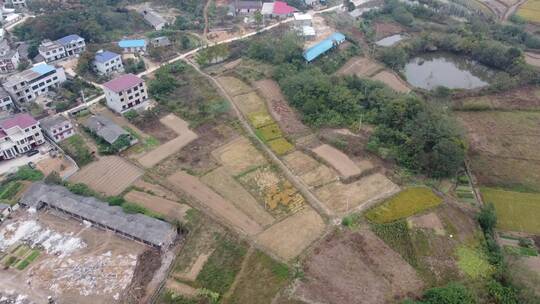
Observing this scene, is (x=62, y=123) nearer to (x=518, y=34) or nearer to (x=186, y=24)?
(x=186, y=24)

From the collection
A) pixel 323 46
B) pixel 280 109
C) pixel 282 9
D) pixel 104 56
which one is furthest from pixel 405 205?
pixel 282 9

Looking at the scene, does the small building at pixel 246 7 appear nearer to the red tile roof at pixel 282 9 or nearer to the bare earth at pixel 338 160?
the red tile roof at pixel 282 9

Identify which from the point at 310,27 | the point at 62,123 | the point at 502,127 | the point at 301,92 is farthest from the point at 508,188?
the point at 62,123

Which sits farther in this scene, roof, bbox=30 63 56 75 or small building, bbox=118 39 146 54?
small building, bbox=118 39 146 54

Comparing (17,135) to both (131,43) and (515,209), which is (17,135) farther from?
(515,209)

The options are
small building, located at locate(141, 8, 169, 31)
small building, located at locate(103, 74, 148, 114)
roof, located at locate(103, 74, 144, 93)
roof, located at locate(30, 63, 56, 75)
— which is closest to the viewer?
roof, located at locate(103, 74, 144, 93)

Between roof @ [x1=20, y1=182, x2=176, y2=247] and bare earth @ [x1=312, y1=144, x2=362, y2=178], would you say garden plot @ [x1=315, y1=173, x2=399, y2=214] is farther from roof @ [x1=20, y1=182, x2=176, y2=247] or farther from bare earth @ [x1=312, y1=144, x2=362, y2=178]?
roof @ [x1=20, y1=182, x2=176, y2=247]

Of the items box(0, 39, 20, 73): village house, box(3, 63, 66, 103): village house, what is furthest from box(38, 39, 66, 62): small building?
box(3, 63, 66, 103): village house
